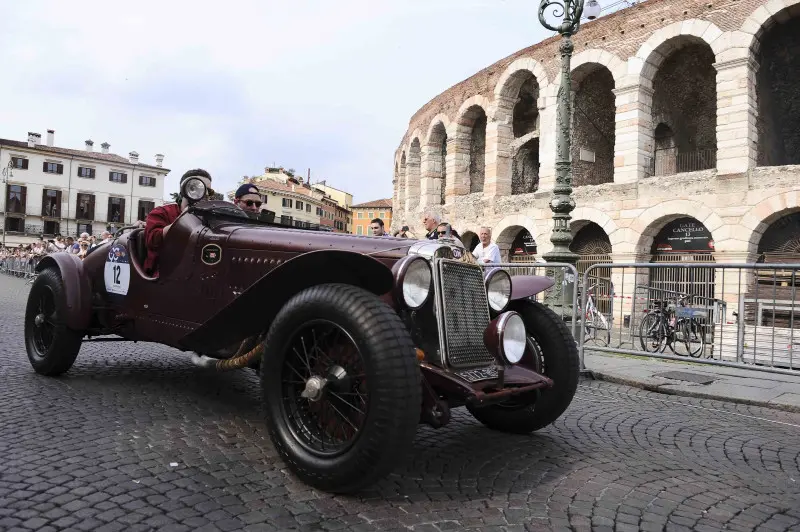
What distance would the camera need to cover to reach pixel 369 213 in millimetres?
94938

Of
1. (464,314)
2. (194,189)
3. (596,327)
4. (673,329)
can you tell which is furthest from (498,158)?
(464,314)

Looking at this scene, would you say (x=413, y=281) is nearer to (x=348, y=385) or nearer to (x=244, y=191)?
(x=348, y=385)

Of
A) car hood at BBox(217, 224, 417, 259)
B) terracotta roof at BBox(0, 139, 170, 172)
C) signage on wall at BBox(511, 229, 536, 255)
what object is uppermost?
terracotta roof at BBox(0, 139, 170, 172)

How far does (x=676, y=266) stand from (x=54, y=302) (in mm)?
6716

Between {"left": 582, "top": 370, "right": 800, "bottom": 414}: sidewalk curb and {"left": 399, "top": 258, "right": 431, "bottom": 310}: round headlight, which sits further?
{"left": 582, "top": 370, "right": 800, "bottom": 414}: sidewalk curb

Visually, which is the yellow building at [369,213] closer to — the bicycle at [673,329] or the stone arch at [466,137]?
the stone arch at [466,137]

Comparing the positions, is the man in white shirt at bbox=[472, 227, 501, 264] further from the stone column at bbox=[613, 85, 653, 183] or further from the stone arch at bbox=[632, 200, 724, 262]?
the stone column at bbox=[613, 85, 653, 183]

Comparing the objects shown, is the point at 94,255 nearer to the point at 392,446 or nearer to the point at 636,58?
the point at 392,446

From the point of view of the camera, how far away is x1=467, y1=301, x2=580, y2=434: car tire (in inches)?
137

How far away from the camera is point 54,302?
469 cm

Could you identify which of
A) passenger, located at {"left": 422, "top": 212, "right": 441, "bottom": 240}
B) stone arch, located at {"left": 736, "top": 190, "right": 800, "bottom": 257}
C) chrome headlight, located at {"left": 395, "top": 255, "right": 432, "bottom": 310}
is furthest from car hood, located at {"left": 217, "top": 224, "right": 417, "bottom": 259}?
stone arch, located at {"left": 736, "top": 190, "right": 800, "bottom": 257}

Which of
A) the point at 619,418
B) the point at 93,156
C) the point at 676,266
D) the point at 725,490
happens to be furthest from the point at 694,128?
the point at 93,156

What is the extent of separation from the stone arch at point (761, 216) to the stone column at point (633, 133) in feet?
11.0

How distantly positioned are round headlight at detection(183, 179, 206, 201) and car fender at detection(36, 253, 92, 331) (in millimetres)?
1268
